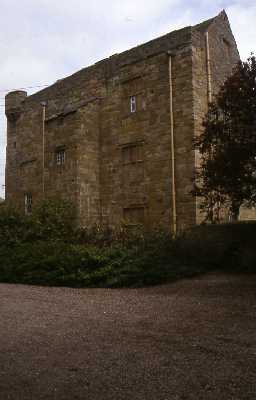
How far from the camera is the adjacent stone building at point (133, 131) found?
20391mm

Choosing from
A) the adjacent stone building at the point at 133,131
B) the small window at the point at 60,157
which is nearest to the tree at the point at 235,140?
the adjacent stone building at the point at 133,131

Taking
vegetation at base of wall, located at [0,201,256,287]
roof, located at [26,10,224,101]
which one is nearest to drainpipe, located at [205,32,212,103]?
roof, located at [26,10,224,101]

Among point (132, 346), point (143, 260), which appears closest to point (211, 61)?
point (143, 260)

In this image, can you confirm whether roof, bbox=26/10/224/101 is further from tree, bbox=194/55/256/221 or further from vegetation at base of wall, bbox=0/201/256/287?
tree, bbox=194/55/256/221

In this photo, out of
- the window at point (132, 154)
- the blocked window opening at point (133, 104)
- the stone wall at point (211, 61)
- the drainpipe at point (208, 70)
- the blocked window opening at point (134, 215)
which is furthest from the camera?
the blocked window opening at point (133, 104)

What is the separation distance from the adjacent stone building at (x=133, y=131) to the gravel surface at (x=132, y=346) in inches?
380

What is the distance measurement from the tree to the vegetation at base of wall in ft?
6.79

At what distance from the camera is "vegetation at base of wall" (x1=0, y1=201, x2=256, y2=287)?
1380 cm

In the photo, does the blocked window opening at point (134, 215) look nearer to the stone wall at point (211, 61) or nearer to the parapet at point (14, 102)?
the stone wall at point (211, 61)

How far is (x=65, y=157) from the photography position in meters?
24.3

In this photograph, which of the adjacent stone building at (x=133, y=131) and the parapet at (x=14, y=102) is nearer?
the adjacent stone building at (x=133, y=131)

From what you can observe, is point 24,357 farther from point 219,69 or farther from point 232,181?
point 219,69

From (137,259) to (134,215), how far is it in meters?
7.73

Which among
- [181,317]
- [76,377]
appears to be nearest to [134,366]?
[76,377]
